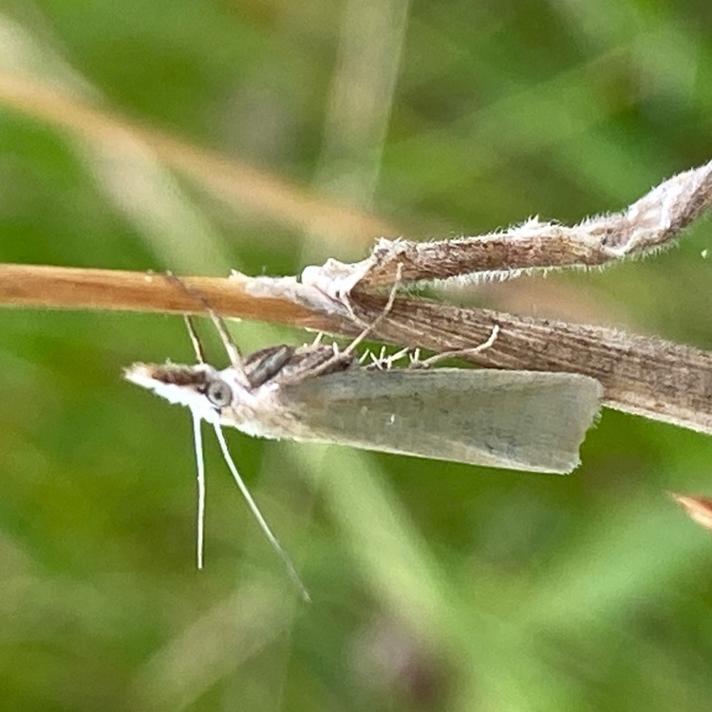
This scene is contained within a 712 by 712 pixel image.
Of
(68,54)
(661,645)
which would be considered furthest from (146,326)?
(661,645)

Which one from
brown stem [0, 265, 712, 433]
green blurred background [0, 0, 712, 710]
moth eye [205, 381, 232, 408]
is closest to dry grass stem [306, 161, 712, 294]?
brown stem [0, 265, 712, 433]

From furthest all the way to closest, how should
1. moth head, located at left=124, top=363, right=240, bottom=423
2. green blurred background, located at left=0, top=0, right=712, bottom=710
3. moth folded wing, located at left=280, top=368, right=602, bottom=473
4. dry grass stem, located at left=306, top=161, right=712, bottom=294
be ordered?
A: green blurred background, located at left=0, top=0, right=712, bottom=710 < moth head, located at left=124, top=363, right=240, bottom=423 < moth folded wing, located at left=280, top=368, right=602, bottom=473 < dry grass stem, located at left=306, top=161, right=712, bottom=294

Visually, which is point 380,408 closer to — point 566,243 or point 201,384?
point 201,384

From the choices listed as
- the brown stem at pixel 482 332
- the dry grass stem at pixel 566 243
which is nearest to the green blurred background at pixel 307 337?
the brown stem at pixel 482 332

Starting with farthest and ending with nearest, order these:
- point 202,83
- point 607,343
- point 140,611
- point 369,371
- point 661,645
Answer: point 202,83, point 140,611, point 661,645, point 369,371, point 607,343

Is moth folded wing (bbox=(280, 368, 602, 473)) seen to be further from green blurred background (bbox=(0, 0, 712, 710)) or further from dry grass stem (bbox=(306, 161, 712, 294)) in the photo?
green blurred background (bbox=(0, 0, 712, 710))

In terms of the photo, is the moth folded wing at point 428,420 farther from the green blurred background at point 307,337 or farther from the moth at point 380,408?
A: the green blurred background at point 307,337

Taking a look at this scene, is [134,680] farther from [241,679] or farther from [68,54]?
[68,54]
